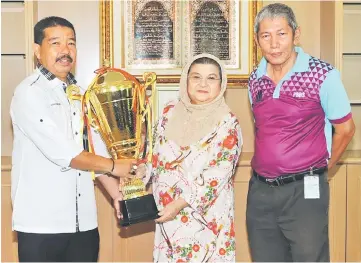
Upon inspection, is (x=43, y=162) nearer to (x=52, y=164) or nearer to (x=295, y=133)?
(x=52, y=164)

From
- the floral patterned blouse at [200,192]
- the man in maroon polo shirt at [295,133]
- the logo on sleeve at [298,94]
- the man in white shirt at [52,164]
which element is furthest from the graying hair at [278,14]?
the man in white shirt at [52,164]

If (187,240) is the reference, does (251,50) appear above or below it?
above

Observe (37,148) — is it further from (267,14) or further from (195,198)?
(267,14)

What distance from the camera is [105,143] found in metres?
2.30

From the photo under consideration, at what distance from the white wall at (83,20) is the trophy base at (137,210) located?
4.56 ft

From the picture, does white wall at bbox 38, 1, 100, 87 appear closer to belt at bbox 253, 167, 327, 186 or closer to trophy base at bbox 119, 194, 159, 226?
trophy base at bbox 119, 194, 159, 226

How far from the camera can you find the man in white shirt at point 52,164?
2.08 meters

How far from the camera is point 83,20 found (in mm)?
3418

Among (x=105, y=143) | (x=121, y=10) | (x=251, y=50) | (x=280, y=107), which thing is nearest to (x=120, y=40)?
(x=121, y=10)

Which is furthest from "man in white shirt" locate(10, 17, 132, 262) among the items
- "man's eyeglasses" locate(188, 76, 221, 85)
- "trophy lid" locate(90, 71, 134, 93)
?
"man's eyeglasses" locate(188, 76, 221, 85)

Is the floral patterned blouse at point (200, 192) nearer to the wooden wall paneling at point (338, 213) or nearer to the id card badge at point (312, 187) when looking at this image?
the id card badge at point (312, 187)

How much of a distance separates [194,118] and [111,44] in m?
1.19

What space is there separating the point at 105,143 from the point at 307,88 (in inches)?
32.8

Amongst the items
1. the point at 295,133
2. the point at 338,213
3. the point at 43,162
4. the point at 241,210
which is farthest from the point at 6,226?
the point at 338,213
